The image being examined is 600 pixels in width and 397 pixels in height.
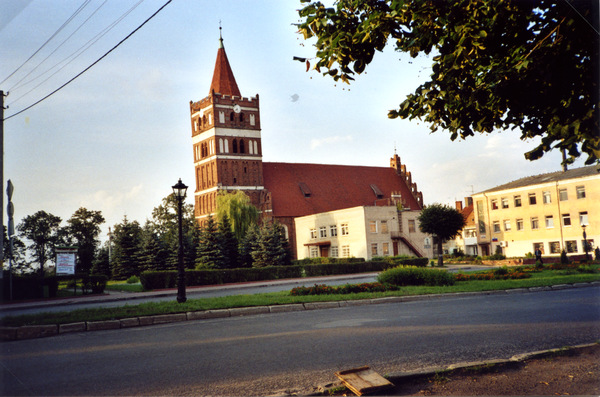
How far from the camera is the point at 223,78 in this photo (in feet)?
219

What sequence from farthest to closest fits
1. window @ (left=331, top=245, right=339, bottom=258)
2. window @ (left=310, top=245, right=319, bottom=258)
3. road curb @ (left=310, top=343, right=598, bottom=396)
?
window @ (left=310, top=245, right=319, bottom=258) → window @ (left=331, top=245, right=339, bottom=258) → road curb @ (left=310, top=343, right=598, bottom=396)

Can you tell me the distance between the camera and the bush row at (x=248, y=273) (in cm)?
2862

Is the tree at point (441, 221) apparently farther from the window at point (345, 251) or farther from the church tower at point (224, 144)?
the church tower at point (224, 144)

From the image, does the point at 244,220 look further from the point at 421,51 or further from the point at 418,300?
the point at 421,51

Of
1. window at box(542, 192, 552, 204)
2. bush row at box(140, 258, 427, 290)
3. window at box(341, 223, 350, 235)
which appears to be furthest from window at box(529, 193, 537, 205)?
window at box(341, 223, 350, 235)

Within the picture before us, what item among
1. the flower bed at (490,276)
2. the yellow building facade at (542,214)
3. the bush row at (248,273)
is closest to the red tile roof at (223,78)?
the yellow building facade at (542,214)

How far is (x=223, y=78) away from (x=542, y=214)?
145ft

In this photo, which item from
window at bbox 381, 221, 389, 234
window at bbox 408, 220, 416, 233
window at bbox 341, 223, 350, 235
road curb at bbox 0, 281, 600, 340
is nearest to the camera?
road curb at bbox 0, 281, 600, 340

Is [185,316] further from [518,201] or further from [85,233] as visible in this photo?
[518,201]

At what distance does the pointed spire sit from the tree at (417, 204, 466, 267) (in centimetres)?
3237

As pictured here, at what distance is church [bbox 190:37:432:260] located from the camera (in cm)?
5806

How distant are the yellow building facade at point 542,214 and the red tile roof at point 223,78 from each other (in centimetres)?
3601

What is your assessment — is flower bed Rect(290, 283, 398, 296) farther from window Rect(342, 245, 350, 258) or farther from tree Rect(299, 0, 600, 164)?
window Rect(342, 245, 350, 258)

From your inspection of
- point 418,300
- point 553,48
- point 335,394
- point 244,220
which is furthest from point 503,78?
point 244,220
